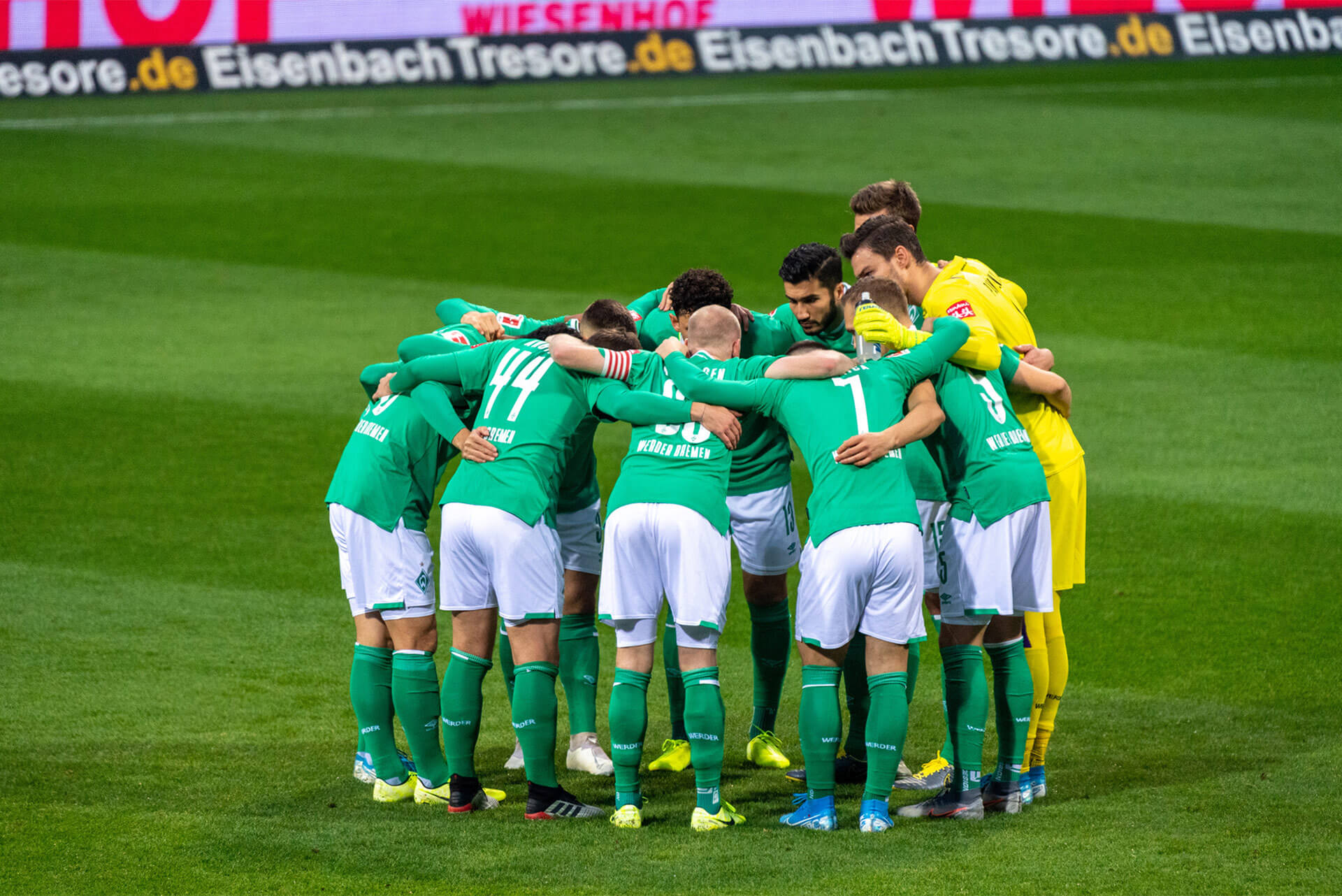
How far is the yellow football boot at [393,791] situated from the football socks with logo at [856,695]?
71.7 inches

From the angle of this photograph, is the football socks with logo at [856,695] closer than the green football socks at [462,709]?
No

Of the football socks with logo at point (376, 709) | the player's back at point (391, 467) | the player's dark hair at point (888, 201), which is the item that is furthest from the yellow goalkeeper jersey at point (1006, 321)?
the football socks with logo at point (376, 709)

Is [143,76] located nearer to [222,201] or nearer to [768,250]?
[222,201]

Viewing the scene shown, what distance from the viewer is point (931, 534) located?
21.5 ft

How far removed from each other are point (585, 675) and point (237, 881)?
1.92 meters

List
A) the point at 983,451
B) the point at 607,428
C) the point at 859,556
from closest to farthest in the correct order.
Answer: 1. the point at 859,556
2. the point at 983,451
3. the point at 607,428

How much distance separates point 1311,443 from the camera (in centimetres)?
1159

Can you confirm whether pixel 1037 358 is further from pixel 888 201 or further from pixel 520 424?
pixel 520 424

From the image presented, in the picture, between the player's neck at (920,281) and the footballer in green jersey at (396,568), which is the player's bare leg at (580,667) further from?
the player's neck at (920,281)

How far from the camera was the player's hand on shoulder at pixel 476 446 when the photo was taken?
6191mm

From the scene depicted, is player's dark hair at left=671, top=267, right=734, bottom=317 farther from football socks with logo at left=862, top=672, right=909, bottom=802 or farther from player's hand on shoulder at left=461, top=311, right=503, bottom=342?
football socks with logo at left=862, top=672, right=909, bottom=802

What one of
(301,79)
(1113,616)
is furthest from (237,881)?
(301,79)

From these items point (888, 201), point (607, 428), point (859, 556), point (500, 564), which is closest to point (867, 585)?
point (859, 556)

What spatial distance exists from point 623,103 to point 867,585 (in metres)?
18.4
